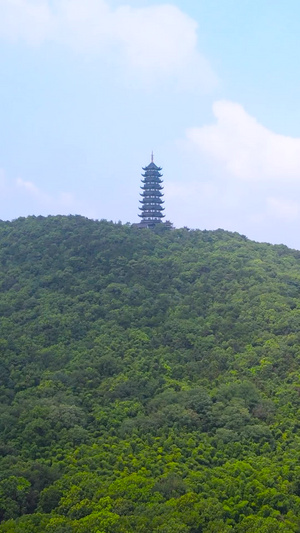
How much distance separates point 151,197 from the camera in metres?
59.2

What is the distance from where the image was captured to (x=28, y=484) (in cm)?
2350

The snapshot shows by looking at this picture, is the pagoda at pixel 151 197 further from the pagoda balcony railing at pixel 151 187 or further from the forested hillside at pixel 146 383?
the forested hillside at pixel 146 383

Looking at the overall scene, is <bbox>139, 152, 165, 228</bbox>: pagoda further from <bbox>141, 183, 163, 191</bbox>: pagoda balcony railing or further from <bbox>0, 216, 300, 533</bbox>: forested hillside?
<bbox>0, 216, 300, 533</bbox>: forested hillside

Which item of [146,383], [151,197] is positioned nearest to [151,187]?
[151,197]

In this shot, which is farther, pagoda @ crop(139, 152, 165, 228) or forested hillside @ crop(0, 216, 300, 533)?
pagoda @ crop(139, 152, 165, 228)

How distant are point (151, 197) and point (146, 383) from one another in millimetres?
30610

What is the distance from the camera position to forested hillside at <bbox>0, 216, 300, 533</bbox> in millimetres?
22266

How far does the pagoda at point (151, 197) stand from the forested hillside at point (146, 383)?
10784mm

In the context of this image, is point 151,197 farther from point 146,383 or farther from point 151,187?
point 146,383

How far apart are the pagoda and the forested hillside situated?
10.8m

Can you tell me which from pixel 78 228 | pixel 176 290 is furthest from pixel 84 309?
pixel 78 228

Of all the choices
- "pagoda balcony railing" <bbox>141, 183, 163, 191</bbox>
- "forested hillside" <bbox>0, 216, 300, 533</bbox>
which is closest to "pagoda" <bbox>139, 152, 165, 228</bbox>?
"pagoda balcony railing" <bbox>141, 183, 163, 191</bbox>

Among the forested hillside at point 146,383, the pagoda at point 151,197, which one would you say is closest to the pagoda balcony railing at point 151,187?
the pagoda at point 151,197

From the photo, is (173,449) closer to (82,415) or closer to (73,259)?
(82,415)
